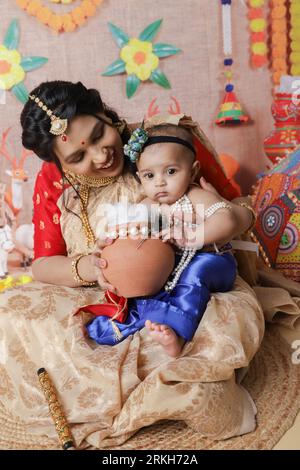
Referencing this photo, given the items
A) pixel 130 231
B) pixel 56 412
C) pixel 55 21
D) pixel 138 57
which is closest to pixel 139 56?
pixel 138 57

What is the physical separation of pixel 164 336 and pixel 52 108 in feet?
2.82

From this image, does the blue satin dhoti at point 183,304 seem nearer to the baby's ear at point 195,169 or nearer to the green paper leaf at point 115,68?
the baby's ear at point 195,169

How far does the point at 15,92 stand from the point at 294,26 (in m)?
1.70

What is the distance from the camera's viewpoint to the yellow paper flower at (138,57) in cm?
320

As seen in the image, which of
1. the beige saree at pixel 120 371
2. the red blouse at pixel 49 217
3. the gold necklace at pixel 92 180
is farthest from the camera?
the red blouse at pixel 49 217

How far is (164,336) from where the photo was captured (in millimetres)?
1514

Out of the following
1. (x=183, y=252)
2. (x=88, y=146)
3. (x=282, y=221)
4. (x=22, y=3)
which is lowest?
(x=282, y=221)

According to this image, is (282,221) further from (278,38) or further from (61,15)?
(61,15)

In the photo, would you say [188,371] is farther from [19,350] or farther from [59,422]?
[19,350]

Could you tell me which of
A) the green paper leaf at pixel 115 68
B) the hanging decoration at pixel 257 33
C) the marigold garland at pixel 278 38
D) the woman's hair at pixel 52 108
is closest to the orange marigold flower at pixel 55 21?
the green paper leaf at pixel 115 68

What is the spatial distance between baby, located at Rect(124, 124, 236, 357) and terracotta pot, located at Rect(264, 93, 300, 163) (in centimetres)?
132

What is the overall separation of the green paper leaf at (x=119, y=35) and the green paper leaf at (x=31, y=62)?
1.39 feet

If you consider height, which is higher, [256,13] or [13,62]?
[256,13]

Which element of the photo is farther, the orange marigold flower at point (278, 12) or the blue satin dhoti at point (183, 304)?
the orange marigold flower at point (278, 12)
